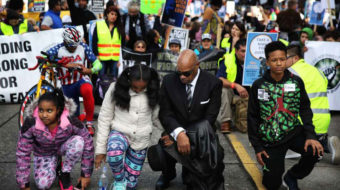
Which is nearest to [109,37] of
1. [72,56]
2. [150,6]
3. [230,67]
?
[72,56]

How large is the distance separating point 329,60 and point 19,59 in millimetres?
5797

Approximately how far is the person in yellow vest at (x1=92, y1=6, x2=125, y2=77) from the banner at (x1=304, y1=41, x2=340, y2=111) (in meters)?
3.41

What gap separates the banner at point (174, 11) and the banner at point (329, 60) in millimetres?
2425

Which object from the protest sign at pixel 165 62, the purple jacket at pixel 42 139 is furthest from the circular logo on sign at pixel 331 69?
the purple jacket at pixel 42 139

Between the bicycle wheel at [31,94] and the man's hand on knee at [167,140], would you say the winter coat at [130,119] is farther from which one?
the bicycle wheel at [31,94]

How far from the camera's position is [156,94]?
406 centimetres

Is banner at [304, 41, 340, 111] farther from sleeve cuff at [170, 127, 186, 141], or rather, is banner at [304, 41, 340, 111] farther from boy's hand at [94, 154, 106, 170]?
boy's hand at [94, 154, 106, 170]

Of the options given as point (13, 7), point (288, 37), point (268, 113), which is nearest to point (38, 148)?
point (268, 113)

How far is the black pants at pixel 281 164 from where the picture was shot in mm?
4035

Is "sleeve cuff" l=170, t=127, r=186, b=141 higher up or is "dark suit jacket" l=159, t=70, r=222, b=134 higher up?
"dark suit jacket" l=159, t=70, r=222, b=134

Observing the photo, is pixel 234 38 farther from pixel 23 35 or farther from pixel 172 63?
pixel 23 35

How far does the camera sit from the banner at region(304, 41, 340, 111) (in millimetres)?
7805

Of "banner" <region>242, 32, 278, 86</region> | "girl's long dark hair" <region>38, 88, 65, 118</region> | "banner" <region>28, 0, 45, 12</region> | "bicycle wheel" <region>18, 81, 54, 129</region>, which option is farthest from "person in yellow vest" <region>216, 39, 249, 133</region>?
"banner" <region>28, 0, 45, 12</region>

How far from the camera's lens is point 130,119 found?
4.02m
